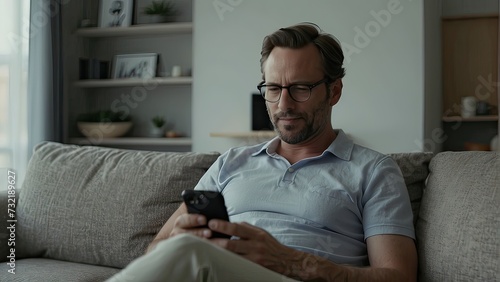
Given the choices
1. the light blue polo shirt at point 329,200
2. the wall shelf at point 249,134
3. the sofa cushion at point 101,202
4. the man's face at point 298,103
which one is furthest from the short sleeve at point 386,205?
the wall shelf at point 249,134

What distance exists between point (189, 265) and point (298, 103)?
2.41ft

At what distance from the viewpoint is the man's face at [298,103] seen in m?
1.85

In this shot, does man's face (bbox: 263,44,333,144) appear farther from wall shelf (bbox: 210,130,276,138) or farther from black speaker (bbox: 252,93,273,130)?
black speaker (bbox: 252,93,273,130)

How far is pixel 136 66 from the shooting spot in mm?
5430

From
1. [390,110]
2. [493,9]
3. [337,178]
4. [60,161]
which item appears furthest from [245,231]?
[493,9]

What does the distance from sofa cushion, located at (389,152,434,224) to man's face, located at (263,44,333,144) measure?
0.27m

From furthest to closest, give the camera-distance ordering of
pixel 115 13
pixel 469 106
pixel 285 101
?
pixel 115 13 < pixel 469 106 < pixel 285 101

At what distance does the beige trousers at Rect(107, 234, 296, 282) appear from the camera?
1.22m

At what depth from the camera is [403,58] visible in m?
4.66

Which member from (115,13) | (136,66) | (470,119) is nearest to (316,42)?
(470,119)

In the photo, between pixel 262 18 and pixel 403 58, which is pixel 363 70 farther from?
pixel 262 18

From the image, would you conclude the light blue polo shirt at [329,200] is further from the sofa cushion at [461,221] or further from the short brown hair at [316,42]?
the short brown hair at [316,42]

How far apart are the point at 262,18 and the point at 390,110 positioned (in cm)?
116

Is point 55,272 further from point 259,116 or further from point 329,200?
point 259,116
